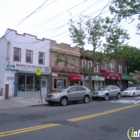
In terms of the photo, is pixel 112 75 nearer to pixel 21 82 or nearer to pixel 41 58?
pixel 41 58

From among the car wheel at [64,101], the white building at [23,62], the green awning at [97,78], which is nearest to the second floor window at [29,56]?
the white building at [23,62]

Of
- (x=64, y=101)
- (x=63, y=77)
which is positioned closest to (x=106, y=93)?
(x=64, y=101)

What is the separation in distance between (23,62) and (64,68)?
601 cm

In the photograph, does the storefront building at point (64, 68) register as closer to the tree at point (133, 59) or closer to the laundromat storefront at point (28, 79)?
the laundromat storefront at point (28, 79)

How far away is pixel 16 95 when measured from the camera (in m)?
20.9

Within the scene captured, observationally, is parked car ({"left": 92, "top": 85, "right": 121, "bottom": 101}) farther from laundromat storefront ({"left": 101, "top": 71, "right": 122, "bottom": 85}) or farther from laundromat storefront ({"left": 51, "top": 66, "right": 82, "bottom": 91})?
laundromat storefront ({"left": 101, "top": 71, "right": 122, "bottom": 85})

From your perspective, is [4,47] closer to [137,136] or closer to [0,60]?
[0,60]

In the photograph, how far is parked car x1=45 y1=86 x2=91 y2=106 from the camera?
16.1 meters

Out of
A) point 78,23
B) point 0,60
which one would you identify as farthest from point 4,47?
point 78,23

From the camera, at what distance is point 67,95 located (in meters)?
16.6

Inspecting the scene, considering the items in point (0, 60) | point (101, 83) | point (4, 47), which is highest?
point (4, 47)

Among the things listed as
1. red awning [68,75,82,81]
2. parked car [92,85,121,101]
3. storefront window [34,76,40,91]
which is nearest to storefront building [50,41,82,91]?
red awning [68,75,82,81]

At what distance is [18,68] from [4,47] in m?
2.64

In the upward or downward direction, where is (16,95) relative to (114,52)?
downward
